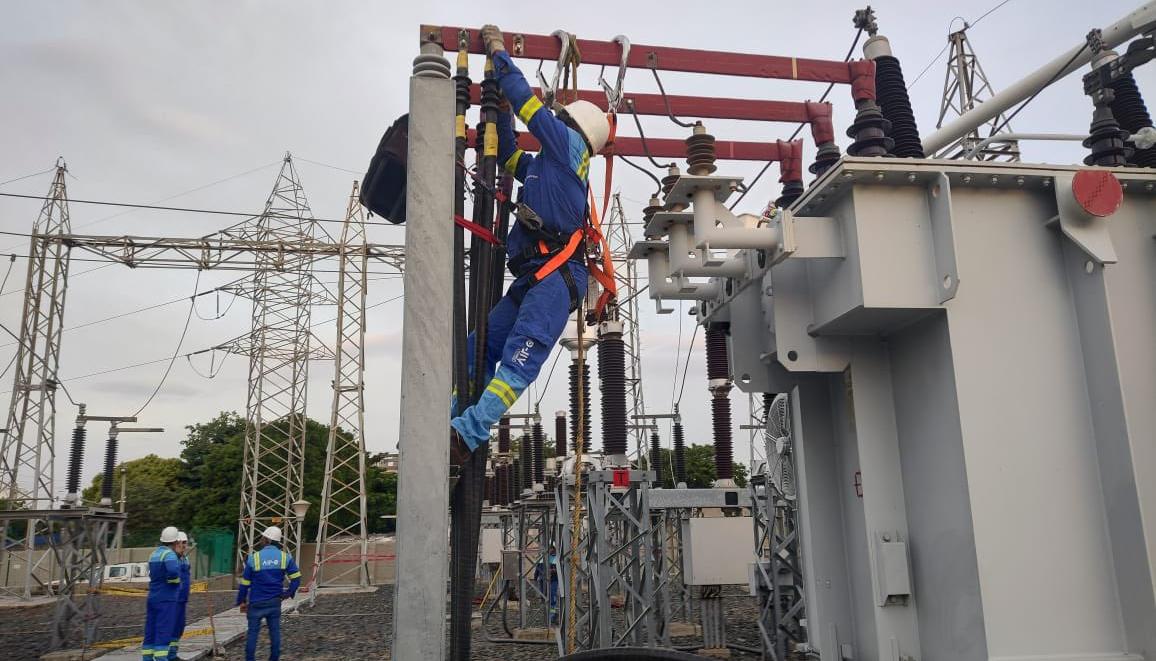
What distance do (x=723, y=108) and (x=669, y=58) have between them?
669 mm

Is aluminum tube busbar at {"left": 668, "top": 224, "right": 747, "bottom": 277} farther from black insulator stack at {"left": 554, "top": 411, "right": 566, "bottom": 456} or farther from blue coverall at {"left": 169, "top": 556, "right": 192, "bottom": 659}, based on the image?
black insulator stack at {"left": 554, "top": 411, "right": 566, "bottom": 456}

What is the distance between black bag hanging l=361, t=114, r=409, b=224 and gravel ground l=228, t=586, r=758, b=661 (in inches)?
324

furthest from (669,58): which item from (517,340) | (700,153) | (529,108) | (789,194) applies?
(517,340)

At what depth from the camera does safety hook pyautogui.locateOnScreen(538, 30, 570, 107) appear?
224 inches

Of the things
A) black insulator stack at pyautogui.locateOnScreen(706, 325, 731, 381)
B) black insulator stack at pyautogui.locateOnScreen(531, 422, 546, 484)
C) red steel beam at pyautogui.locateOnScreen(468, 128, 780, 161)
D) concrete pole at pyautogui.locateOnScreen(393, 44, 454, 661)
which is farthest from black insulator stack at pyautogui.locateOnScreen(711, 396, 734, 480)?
concrete pole at pyautogui.locateOnScreen(393, 44, 454, 661)

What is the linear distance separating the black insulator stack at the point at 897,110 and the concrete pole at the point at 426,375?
259 centimetres

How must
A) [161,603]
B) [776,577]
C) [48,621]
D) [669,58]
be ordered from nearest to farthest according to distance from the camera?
1. [669,58]
2. [161,603]
3. [776,577]
4. [48,621]

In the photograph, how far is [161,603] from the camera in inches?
Result: 392

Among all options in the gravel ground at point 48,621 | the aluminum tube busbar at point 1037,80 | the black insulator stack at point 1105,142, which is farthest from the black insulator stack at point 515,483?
the black insulator stack at point 1105,142

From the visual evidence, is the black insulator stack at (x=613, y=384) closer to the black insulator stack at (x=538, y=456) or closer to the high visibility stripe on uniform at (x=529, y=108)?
the high visibility stripe on uniform at (x=529, y=108)

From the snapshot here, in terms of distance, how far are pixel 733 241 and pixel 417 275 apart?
5.51 feet

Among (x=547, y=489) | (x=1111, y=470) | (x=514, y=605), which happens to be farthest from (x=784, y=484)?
(x=514, y=605)

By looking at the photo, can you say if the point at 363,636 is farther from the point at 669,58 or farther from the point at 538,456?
the point at 669,58

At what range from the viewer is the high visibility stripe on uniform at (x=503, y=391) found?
178 inches
